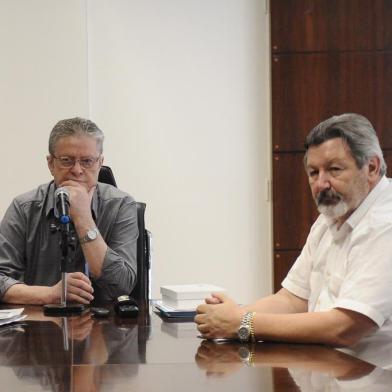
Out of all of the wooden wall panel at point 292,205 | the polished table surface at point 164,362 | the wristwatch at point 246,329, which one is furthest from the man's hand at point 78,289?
the wooden wall panel at point 292,205

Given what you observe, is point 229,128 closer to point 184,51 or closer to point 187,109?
point 187,109

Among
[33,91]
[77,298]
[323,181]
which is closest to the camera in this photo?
[323,181]

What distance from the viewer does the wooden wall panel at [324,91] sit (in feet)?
15.0

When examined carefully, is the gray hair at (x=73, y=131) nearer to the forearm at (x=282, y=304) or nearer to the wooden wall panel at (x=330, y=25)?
the forearm at (x=282, y=304)

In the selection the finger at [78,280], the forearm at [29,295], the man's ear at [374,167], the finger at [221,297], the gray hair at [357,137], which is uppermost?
the gray hair at [357,137]

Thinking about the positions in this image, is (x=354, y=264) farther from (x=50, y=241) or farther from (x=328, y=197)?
(x=50, y=241)

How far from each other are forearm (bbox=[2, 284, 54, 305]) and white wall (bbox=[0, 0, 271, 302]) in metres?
1.99

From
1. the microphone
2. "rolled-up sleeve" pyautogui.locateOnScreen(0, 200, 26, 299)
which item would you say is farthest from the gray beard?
"rolled-up sleeve" pyautogui.locateOnScreen(0, 200, 26, 299)

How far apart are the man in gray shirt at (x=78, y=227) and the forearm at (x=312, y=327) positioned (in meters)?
1.16

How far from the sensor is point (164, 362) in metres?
1.59

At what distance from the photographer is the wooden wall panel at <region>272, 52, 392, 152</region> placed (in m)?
4.58

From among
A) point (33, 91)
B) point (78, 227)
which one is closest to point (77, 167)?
point (78, 227)

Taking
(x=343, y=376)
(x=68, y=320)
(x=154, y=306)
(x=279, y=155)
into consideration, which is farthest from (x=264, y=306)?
(x=279, y=155)

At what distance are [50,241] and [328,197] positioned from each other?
139cm
